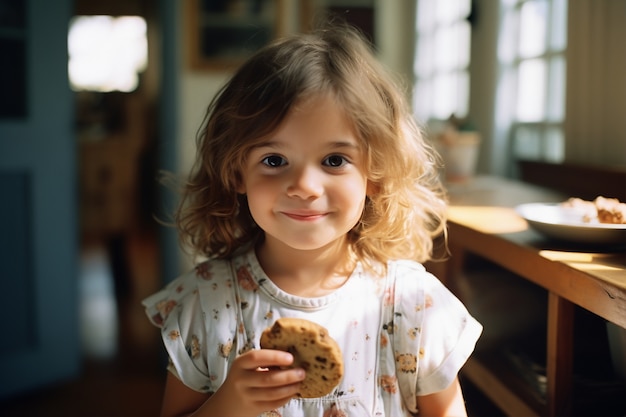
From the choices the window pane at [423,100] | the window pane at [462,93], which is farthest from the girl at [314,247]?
the window pane at [423,100]

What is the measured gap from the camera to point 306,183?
0.94m

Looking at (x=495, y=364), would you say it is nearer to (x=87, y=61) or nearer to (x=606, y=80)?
(x=606, y=80)

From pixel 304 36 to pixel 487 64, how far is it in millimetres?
1710

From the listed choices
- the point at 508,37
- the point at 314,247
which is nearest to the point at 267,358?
the point at 314,247

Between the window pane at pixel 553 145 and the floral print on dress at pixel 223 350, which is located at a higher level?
the window pane at pixel 553 145

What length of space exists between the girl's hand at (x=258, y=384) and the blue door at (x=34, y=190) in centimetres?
198

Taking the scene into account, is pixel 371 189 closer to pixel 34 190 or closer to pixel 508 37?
pixel 508 37

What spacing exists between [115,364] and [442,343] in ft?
8.18

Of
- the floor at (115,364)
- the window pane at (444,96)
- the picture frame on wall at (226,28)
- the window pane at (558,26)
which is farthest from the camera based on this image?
the picture frame on wall at (226,28)

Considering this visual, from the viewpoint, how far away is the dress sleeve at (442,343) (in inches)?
40.9

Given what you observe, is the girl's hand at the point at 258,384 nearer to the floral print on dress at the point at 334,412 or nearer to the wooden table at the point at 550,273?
the floral print on dress at the point at 334,412

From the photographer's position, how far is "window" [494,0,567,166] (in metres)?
2.22

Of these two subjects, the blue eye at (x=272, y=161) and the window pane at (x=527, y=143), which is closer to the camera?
the blue eye at (x=272, y=161)

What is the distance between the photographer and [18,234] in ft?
8.59
